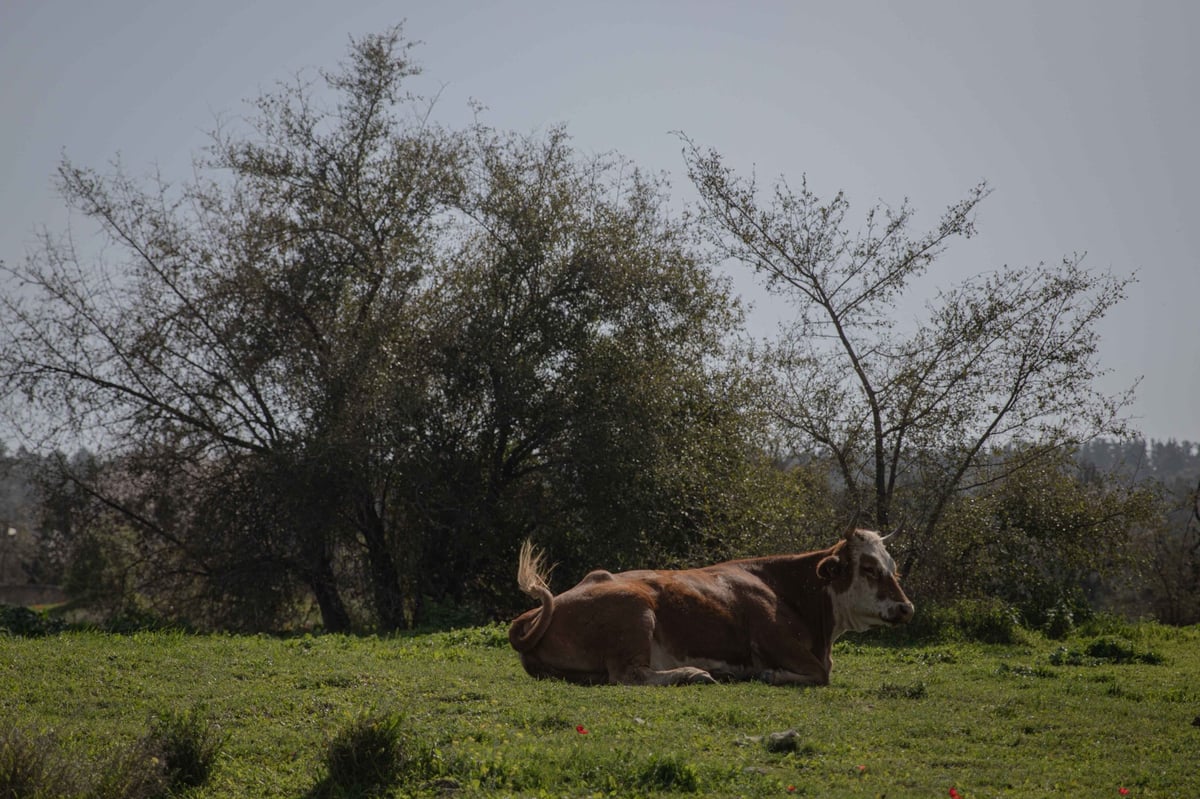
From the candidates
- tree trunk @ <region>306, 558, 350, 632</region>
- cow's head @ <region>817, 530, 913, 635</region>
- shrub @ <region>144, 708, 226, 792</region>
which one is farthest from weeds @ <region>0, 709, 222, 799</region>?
tree trunk @ <region>306, 558, 350, 632</region>

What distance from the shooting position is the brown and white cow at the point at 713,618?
9.91m

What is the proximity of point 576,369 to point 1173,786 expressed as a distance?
46.9 ft

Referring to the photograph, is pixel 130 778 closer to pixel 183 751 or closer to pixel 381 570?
pixel 183 751

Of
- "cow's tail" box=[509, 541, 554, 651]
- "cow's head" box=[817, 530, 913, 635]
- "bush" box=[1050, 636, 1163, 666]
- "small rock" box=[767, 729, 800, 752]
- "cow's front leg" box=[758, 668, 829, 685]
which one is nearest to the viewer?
"small rock" box=[767, 729, 800, 752]

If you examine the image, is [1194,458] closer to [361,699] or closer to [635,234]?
[635,234]

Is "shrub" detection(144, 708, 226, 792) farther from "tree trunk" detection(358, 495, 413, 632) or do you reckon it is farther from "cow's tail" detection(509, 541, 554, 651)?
"tree trunk" detection(358, 495, 413, 632)

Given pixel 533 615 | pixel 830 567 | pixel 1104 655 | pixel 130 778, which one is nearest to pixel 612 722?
pixel 533 615

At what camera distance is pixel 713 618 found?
10.4 meters

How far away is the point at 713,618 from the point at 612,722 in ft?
8.71

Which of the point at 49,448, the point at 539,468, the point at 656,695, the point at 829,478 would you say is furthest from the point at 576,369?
the point at 656,695

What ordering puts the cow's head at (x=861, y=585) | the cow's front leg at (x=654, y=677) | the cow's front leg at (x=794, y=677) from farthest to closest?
the cow's head at (x=861, y=585)
the cow's front leg at (x=794, y=677)
the cow's front leg at (x=654, y=677)

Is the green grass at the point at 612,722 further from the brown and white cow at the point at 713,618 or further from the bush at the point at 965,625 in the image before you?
the bush at the point at 965,625

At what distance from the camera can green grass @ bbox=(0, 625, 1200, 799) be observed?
668 cm

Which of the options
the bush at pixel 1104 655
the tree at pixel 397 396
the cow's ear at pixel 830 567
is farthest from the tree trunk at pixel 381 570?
the bush at pixel 1104 655
